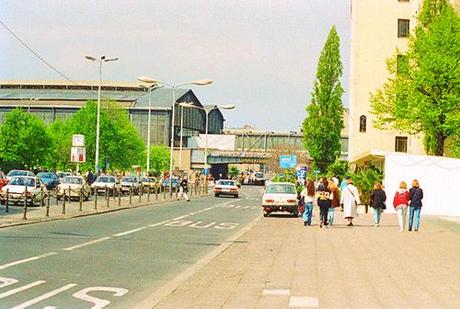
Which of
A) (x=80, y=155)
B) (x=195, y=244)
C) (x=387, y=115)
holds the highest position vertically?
(x=387, y=115)

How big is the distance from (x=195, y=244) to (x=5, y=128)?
67831 mm

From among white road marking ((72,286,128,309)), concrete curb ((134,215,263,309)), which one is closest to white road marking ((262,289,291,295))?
concrete curb ((134,215,263,309))

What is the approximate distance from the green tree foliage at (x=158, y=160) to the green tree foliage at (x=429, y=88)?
254 feet

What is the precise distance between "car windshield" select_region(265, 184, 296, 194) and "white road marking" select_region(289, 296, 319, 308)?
2732cm

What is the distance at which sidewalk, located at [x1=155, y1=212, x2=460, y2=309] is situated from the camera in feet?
34.0

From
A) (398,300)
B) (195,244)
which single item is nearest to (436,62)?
(195,244)

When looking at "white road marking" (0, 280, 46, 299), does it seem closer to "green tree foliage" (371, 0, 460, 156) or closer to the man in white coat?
the man in white coat

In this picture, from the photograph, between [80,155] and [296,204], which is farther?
[80,155]

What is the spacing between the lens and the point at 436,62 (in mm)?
46281

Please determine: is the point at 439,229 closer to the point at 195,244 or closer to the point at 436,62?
the point at 195,244

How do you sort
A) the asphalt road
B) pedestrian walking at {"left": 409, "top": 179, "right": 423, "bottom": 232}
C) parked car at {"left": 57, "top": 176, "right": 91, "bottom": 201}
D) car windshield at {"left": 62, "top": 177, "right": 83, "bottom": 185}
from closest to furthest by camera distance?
the asphalt road
pedestrian walking at {"left": 409, "top": 179, "right": 423, "bottom": 232}
parked car at {"left": 57, "top": 176, "right": 91, "bottom": 201}
car windshield at {"left": 62, "top": 177, "right": 83, "bottom": 185}

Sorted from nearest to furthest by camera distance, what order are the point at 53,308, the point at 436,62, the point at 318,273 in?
the point at 53,308
the point at 318,273
the point at 436,62

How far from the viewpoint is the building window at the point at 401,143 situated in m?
71.6

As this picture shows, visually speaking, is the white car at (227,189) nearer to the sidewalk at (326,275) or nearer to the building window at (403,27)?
the building window at (403,27)
